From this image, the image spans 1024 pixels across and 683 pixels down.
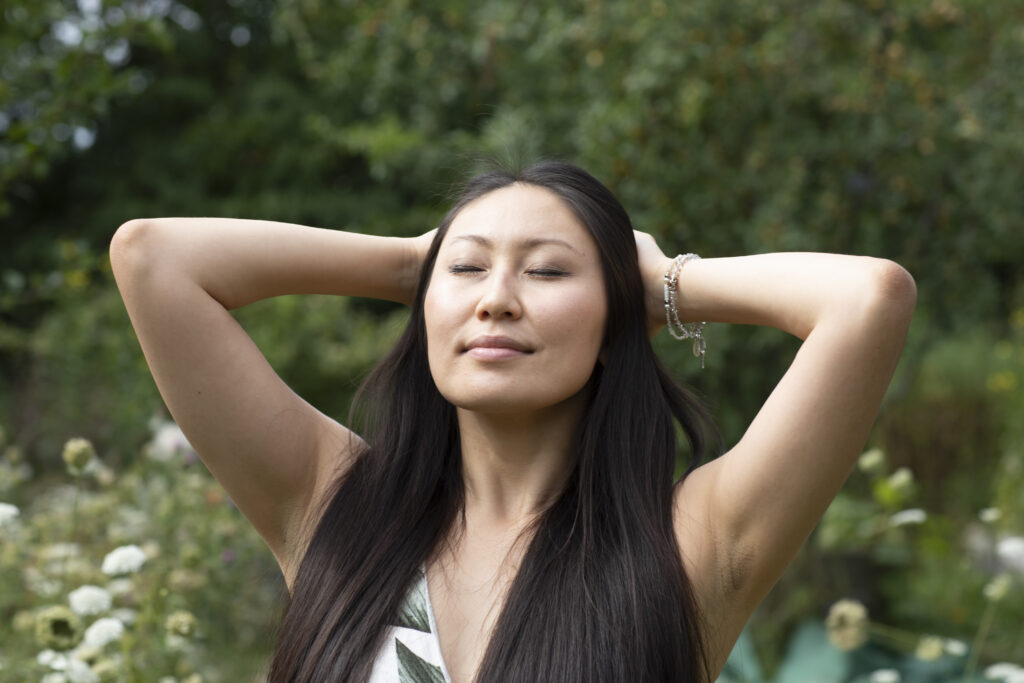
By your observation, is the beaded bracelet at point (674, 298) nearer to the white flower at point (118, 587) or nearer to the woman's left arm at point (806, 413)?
the woman's left arm at point (806, 413)

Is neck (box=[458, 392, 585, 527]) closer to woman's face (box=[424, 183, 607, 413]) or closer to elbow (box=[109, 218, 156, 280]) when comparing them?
woman's face (box=[424, 183, 607, 413])

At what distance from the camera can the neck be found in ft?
5.68

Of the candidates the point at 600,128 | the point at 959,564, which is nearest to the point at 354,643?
the point at 600,128

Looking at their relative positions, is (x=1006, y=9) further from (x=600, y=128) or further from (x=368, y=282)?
(x=368, y=282)

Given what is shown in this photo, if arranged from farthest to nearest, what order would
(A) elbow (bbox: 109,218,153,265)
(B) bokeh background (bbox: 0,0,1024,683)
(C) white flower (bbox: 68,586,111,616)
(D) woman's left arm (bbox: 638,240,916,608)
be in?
(B) bokeh background (bbox: 0,0,1024,683) < (C) white flower (bbox: 68,586,111,616) < (A) elbow (bbox: 109,218,153,265) < (D) woman's left arm (bbox: 638,240,916,608)

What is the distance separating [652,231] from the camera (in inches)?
164

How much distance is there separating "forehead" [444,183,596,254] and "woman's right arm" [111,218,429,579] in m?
0.20

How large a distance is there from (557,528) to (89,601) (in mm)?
1014

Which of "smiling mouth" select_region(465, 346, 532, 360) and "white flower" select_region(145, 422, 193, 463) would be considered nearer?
"smiling mouth" select_region(465, 346, 532, 360)

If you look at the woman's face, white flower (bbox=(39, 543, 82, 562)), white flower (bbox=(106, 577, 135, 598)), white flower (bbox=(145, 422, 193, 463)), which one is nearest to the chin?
the woman's face

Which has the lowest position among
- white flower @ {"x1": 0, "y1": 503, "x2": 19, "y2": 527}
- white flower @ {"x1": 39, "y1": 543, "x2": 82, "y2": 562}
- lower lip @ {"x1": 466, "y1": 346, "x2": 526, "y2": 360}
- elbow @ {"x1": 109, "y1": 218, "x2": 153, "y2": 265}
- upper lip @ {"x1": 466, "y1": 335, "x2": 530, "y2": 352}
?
white flower @ {"x1": 39, "y1": 543, "x2": 82, "y2": 562}

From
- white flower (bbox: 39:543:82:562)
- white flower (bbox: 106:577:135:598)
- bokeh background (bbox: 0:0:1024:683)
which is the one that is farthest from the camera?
bokeh background (bbox: 0:0:1024:683)

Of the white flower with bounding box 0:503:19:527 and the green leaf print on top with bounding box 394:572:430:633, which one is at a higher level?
the white flower with bounding box 0:503:19:527

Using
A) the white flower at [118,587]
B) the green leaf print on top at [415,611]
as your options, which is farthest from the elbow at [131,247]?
the white flower at [118,587]
